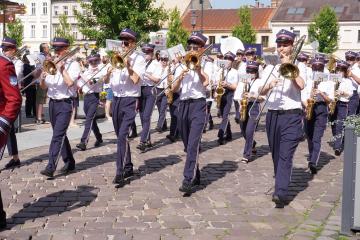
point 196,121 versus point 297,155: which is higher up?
point 196,121

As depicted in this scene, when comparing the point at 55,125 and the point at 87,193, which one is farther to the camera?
the point at 55,125

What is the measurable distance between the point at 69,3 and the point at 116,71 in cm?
8545

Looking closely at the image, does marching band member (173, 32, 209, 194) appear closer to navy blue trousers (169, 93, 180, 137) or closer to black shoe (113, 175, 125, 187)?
black shoe (113, 175, 125, 187)

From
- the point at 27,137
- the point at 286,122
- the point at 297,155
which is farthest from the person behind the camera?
the point at 27,137

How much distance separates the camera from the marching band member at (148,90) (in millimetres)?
11828

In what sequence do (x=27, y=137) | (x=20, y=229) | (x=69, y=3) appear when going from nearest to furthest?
(x=20, y=229), (x=27, y=137), (x=69, y=3)

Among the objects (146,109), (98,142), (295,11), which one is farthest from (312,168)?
(295,11)

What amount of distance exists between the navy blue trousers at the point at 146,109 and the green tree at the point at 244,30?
56.1 meters

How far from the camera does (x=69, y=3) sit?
Answer: 90875mm

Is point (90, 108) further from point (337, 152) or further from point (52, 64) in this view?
point (337, 152)

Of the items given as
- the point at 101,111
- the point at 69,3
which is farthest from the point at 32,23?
the point at 101,111

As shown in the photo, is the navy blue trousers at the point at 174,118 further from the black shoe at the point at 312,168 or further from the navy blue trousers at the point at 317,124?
the black shoe at the point at 312,168

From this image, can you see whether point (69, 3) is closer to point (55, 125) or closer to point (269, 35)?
point (269, 35)

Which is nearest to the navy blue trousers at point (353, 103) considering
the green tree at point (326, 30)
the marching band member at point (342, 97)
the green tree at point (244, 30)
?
the marching band member at point (342, 97)
